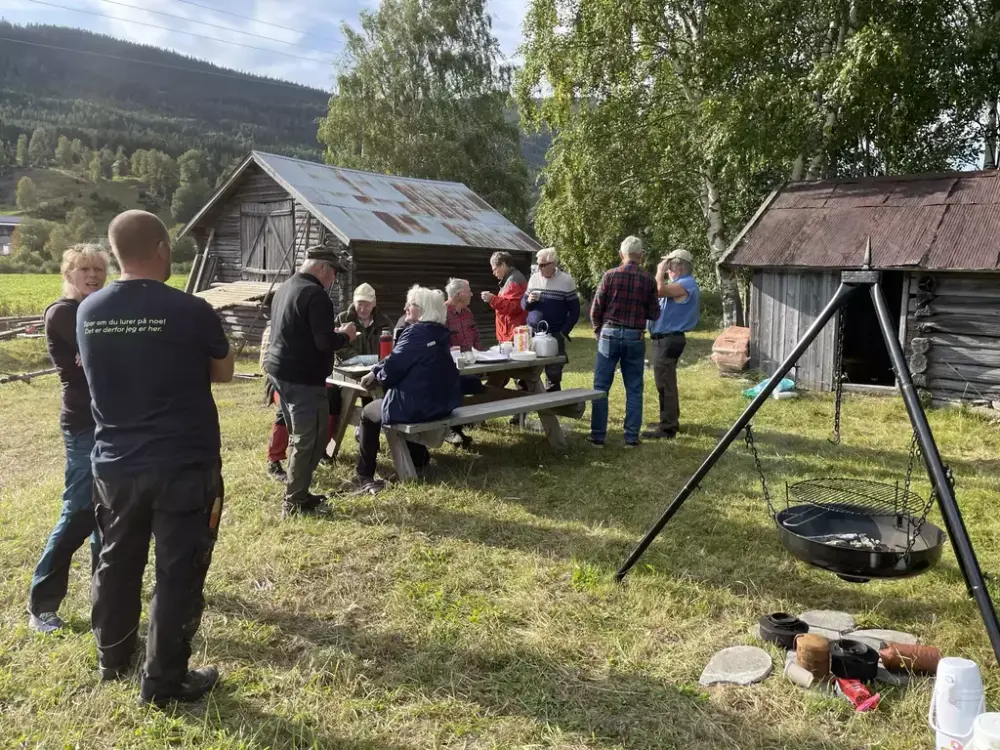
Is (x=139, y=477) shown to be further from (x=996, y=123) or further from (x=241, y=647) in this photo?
(x=996, y=123)

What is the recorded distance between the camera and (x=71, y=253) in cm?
344

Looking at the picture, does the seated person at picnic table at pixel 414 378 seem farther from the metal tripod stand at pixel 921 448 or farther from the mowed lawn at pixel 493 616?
the metal tripod stand at pixel 921 448

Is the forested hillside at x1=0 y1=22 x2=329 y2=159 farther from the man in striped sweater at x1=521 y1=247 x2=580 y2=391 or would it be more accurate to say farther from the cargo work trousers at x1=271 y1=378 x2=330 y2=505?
the cargo work trousers at x1=271 y1=378 x2=330 y2=505

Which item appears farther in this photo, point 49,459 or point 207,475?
point 49,459

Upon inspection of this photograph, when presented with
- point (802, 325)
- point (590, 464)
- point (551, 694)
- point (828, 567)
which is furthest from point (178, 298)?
point (802, 325)

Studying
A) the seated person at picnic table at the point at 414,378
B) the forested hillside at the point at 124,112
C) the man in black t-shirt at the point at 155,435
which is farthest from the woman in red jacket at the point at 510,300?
the forested hillside at the point at 124,112

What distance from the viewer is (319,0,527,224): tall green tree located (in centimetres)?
2530

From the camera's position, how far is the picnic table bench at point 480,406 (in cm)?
554

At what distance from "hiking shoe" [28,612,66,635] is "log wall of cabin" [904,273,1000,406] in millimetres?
9717

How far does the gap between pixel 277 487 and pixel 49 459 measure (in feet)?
9.10

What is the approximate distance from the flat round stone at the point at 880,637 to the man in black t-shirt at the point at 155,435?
3.00m

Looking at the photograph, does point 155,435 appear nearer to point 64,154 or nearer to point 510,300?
point 510,300

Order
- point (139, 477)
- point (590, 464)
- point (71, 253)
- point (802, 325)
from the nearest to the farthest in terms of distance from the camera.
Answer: point (139, 477)
point (71, 253)
point (590, 464)
point (802, 325)

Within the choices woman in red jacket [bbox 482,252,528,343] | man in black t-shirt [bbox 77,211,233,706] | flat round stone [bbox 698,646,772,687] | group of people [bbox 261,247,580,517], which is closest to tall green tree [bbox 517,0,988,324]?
woman in red jacket [bbox 482,252,528,343]
